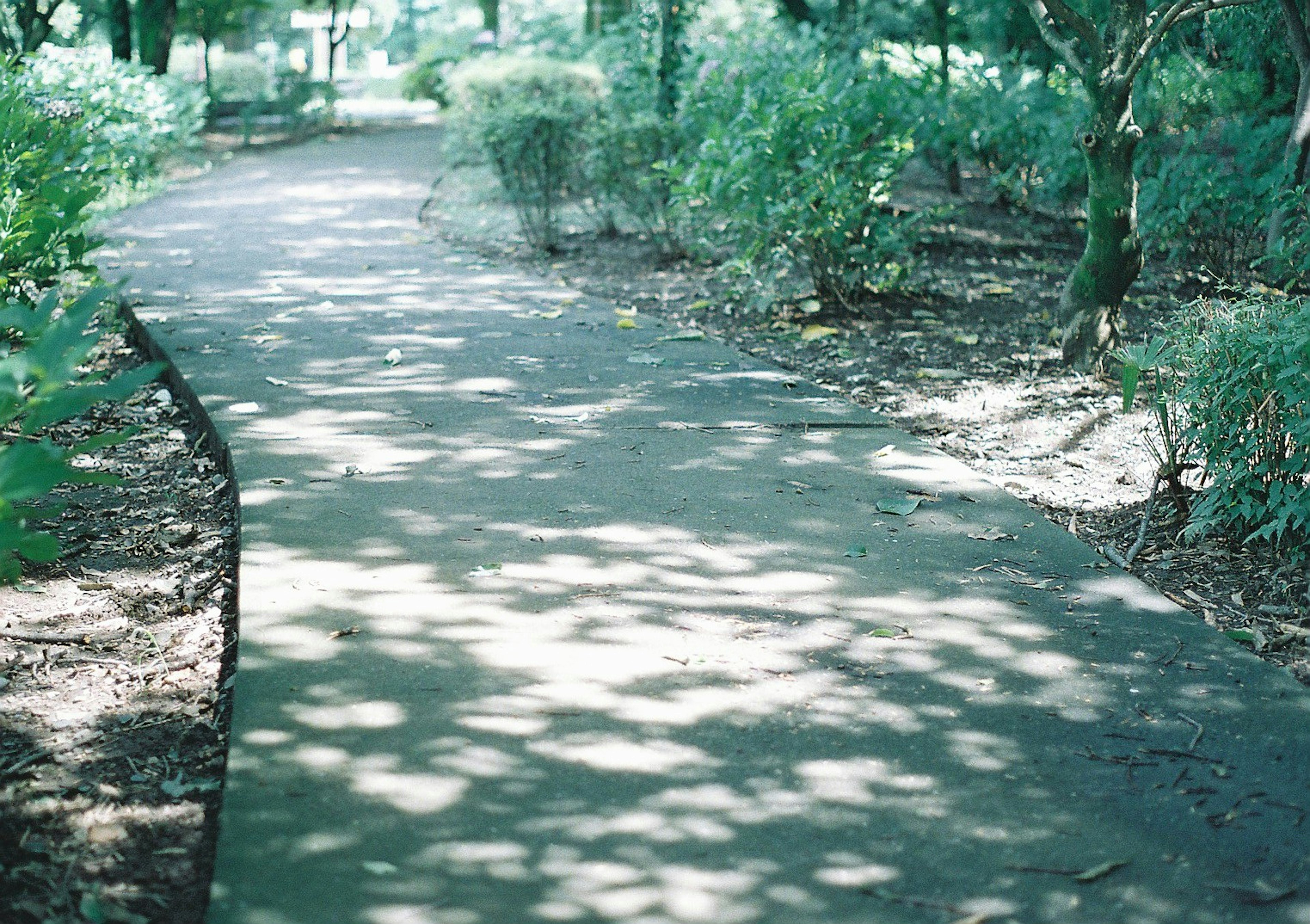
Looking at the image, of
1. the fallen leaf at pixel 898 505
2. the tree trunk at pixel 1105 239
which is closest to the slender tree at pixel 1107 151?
the tree trunk at pixel 1105 239

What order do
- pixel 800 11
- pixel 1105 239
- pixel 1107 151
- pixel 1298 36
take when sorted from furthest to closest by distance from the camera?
pixel 800 11 < pixel 1298 36 < pixel 1105 239 < pixel 1107 151

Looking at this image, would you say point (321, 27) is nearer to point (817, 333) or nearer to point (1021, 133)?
point (1021, 133)

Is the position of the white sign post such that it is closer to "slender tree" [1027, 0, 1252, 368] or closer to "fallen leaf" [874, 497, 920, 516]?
"slender tree" [1027, 0, 1252, 368]

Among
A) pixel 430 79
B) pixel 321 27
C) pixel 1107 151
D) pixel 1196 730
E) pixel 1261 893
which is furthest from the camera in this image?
pixel 321 27

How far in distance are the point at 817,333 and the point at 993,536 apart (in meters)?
2.77

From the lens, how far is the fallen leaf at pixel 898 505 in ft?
12.2

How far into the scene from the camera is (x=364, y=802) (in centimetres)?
225

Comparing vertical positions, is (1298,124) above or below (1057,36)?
below

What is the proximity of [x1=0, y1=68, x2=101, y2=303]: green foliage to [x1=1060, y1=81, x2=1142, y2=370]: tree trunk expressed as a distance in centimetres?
395

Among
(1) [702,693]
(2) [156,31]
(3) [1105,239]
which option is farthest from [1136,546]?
(2) [156,31]

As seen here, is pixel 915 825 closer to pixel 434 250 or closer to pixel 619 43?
pixel 434 250

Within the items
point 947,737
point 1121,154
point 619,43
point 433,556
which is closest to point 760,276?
point 1121,154

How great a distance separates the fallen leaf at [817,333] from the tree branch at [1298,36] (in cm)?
260

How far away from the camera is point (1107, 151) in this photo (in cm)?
519
